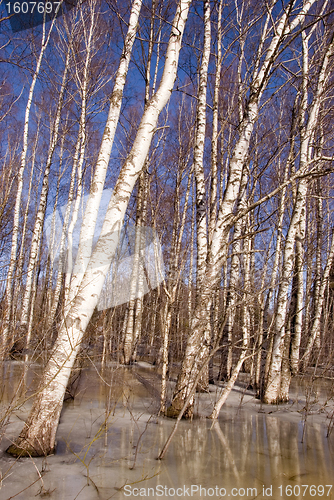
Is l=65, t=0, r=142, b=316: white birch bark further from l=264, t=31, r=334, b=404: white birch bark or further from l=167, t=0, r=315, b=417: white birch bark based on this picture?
l=264, t=31, r=334, b=404: white birch bark

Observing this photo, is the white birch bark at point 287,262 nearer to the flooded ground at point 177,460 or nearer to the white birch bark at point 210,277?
the flooded ground at point 177,460

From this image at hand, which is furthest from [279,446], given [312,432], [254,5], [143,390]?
[254,5]

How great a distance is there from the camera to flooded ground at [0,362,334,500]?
8.02 ft

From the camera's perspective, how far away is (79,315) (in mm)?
3014

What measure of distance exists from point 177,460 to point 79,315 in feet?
5.23

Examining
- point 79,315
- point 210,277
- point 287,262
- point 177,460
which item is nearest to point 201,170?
point 287,262

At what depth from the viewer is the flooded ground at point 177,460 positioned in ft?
8.02

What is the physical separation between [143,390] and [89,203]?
3897mm

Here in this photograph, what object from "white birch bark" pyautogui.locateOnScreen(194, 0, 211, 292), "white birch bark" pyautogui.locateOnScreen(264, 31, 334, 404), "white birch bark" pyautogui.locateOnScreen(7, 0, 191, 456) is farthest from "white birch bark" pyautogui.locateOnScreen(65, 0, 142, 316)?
"white birch bark" pyautogui.locateOnScreen(264, 31, 334, 404)

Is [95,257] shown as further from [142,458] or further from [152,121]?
[142,458]

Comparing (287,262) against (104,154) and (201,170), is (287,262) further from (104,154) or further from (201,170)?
(104,154)

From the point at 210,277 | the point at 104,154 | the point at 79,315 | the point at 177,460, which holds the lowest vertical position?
the point at 177,460

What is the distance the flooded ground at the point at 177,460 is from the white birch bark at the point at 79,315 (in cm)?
16

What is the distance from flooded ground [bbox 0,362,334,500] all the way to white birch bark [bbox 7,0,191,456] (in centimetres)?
16
